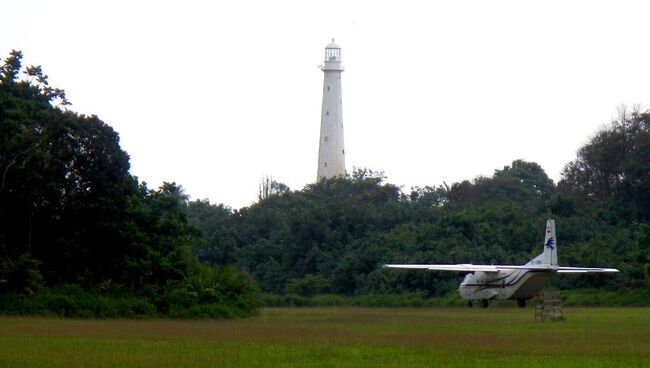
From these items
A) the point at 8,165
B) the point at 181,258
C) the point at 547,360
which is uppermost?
the point at 8,165

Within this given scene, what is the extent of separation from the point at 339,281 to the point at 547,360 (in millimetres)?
38784

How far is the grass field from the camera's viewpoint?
18703 millimetres

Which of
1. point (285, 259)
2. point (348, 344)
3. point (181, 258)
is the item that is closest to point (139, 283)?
point (181, 258)

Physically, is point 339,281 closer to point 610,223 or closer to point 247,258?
point 247,258

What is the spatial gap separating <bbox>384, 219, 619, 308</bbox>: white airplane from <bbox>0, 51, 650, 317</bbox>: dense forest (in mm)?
5062

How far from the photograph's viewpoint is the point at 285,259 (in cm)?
6344

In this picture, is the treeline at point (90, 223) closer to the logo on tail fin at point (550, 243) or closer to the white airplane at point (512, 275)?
the white airplane at point (512, 275)

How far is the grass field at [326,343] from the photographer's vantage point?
18703mm

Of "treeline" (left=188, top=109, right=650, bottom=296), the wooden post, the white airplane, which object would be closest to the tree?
"treeline" (left=188, top=109, right=650, bottom=296)

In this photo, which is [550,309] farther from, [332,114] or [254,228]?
[332,114]

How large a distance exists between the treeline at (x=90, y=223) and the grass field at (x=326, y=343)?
152 inches

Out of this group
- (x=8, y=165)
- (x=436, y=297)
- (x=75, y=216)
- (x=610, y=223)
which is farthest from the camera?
(x=610, y=223)

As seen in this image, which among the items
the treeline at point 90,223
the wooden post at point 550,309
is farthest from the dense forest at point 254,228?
the wooden post at point 550,309

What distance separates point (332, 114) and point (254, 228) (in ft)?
57.8
